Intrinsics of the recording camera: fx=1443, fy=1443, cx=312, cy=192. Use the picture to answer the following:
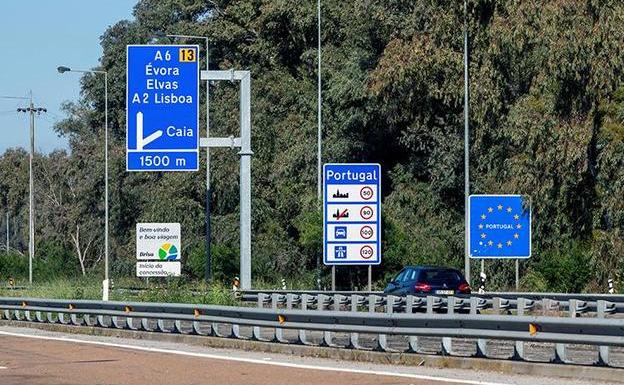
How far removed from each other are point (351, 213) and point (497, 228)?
5523 millimetres

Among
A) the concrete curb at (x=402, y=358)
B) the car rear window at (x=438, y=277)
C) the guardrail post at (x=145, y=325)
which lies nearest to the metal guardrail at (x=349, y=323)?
the guardrail post at (x=145, y=325)

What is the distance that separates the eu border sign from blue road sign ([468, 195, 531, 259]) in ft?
13.7

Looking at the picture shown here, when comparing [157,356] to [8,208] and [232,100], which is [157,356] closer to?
[232,100]

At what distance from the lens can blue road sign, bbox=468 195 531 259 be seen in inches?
1567

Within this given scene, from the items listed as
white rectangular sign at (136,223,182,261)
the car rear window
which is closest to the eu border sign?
the car rear window

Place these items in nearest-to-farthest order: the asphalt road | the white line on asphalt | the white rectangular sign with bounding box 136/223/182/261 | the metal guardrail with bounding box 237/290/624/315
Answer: the white line on asphalt, the asphalt road, the metal guardrail with bounding box 237/290/624/315, the white rectangular sign with bounding box 136/223/182/261

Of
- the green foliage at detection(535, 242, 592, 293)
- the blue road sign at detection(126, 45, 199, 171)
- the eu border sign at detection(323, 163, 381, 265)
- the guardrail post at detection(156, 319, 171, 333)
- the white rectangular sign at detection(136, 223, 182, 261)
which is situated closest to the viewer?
the guardrail post at detection(156, 319, 171, 333)

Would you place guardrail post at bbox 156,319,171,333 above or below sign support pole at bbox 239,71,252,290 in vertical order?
below

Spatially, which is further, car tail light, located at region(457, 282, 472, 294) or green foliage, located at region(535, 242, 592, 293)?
green foliage, located at region(535, 242, 592, 293)

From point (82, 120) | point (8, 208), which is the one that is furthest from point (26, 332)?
point (8, 208)

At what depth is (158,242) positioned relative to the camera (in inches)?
1423

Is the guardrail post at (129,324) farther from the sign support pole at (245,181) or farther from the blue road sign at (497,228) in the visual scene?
the blue road sign at (497,228)

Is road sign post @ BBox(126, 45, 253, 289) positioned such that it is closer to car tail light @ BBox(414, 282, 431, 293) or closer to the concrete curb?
the concrete curb

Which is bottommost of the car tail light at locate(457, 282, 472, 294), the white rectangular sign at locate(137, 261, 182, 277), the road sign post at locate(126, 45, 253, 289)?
the car tail light at locate(457, 282, 472, 294)
